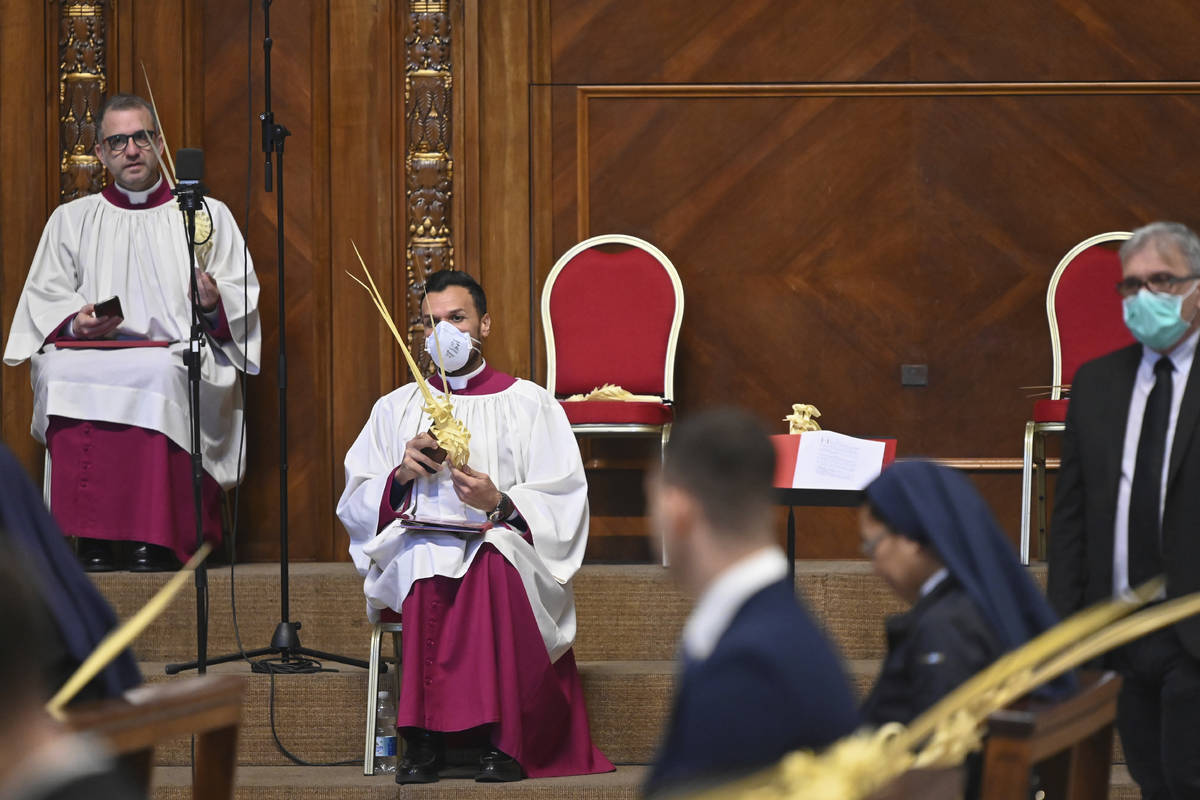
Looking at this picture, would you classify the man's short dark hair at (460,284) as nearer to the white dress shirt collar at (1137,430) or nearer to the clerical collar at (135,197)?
the clerical collar at (135,197)

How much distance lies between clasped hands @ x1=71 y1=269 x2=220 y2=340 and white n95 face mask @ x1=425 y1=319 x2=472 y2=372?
4.37 ft

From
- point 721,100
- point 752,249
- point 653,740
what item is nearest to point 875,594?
point 653,740

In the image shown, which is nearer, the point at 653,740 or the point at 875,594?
the point at 653,740

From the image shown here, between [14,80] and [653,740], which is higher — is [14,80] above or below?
above

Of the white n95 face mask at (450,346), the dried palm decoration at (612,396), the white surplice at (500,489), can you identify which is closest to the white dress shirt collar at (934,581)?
the white surplice at (500,489)

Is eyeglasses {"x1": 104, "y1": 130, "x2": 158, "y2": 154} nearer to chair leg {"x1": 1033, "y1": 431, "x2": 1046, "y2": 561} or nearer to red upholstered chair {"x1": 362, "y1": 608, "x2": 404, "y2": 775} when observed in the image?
red upholstered chair {"x1": 362, "y1": 608, "x2": 404, "y2": 775}

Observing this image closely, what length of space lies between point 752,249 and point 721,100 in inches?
30.1

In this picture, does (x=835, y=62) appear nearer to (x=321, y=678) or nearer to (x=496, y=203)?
(x=496, y=203)

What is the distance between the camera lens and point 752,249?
7879 mm

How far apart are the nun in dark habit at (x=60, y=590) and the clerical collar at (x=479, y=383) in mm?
3033

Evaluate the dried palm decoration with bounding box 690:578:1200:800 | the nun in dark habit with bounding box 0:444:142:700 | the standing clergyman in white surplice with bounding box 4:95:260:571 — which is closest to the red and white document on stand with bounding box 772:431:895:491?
the dried palm decoration with bounding box 690:578:1200:800

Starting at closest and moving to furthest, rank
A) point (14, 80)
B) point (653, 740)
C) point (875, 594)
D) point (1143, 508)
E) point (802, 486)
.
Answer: point (1143, 508) → point (802, 486) → point (653, 740) → point (875, 594) → point (14, 80)

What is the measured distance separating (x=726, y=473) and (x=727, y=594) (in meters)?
0.18

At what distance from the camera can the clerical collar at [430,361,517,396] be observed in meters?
6.16
